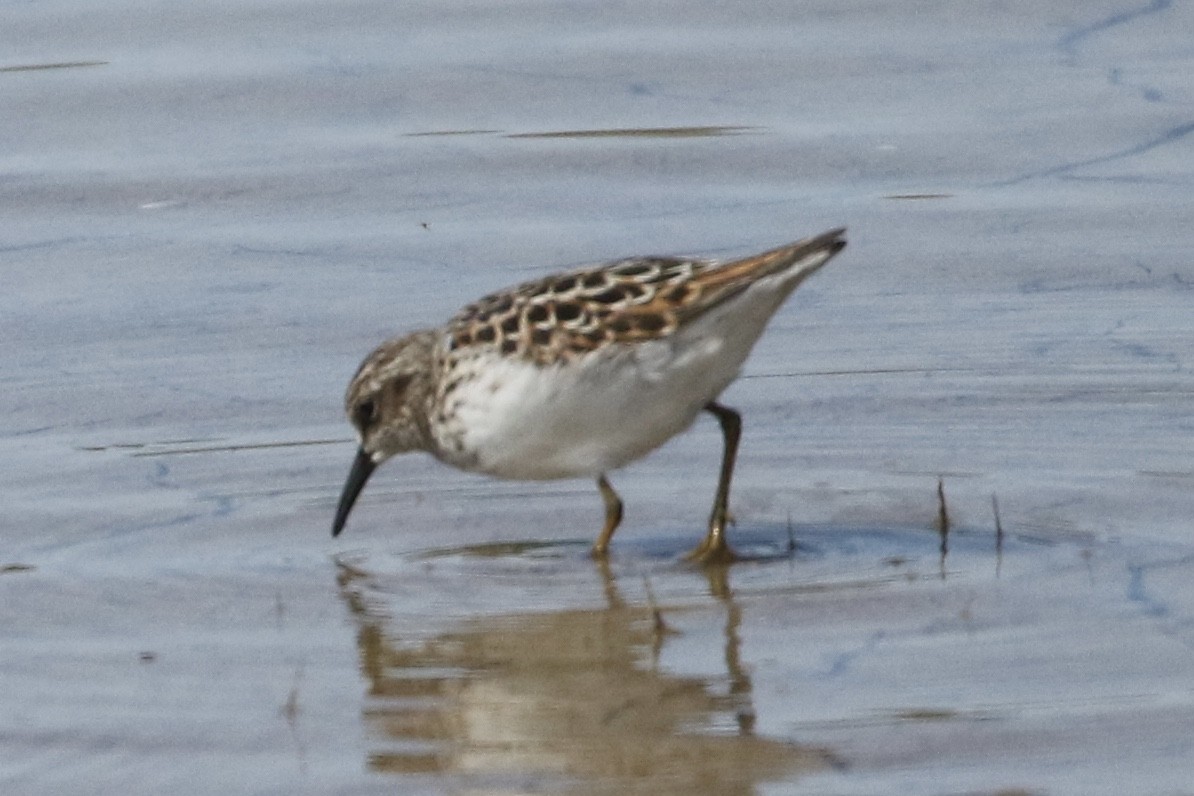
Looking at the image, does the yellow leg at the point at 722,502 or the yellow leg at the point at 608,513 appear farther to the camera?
the yellow leg at the point at 608,513

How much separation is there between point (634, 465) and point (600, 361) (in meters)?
1.48

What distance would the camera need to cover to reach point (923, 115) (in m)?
12.5

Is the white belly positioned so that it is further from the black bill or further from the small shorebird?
the black bill

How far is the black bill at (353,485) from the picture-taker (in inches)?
309

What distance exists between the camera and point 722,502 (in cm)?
773

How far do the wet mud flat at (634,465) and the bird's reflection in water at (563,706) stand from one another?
2cm

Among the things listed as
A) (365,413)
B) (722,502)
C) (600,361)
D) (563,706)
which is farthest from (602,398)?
(563,706)

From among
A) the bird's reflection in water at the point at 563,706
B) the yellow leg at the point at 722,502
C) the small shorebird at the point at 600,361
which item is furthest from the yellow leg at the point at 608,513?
the bird's reflection in water at the point at 563,706

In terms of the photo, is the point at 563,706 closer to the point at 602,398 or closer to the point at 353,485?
the point at 602,398

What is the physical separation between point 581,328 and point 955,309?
125 inches

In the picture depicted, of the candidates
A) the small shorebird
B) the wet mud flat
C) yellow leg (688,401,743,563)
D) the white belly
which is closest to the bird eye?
the small shorebird

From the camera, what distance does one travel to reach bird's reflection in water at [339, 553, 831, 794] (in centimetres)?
579

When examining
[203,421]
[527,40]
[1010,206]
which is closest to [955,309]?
[1010,206]

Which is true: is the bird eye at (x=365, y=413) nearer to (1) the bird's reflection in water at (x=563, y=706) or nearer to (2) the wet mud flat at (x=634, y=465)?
(2) the wet mud flat at (x=634, y=465)
